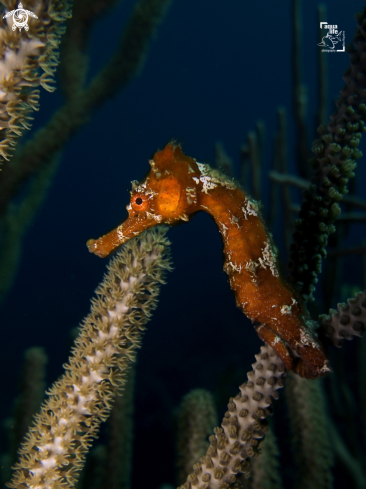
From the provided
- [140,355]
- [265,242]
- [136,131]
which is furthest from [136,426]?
[136,131]

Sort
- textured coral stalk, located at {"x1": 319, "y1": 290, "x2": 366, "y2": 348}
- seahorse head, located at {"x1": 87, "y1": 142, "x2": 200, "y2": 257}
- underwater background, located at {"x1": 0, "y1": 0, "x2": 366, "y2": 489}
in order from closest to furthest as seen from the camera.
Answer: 1. textured coral stalk, located at {"x1": 319, "y1": 290, "x2": 366, "y2": 348}
2. seahorse head, located at {"x1": 87, "y1": 142, "x2": 200, "y2": 257}
3. underwater background, located at {"x1": 0, "y1": 0, "x2": 366, "y2": 489}

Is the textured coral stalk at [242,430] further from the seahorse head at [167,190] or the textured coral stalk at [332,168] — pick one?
the seahorse head at [167,190]

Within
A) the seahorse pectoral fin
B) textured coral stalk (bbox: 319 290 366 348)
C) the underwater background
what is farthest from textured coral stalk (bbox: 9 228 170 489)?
textured coral stalk (bbox: 319 290 366 348)

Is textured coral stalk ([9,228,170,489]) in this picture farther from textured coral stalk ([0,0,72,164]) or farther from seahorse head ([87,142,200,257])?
textured coral stalk ([0,0,72,164])

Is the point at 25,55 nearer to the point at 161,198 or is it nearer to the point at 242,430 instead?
the point at 161,198

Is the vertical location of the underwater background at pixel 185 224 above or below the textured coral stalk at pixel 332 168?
below

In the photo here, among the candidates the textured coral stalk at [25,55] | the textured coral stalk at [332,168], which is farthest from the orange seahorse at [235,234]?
the textured coral stalk at [25,55]
